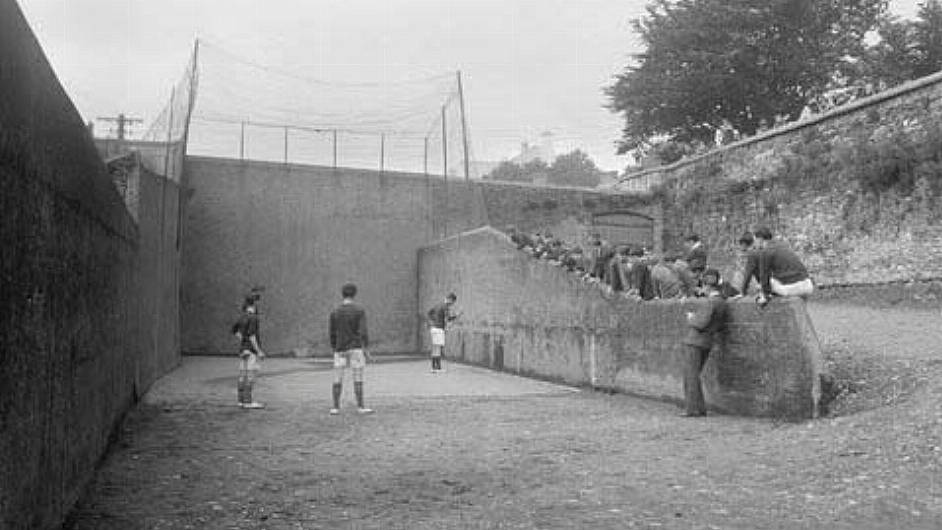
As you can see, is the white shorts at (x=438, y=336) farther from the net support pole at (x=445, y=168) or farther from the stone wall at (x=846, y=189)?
the stone wall at (x=846, y=189)

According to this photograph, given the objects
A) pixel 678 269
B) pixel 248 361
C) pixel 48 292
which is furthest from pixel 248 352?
pixel 48 292

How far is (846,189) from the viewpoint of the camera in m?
19.8

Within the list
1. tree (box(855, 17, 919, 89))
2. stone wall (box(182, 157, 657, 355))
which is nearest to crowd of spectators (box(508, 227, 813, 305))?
stone wall (box(182, 157, 657, 355))

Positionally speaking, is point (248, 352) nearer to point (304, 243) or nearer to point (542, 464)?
point (542, 464)

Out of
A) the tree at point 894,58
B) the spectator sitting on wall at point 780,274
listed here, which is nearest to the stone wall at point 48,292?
the spectator sitting on wall at point 780,274

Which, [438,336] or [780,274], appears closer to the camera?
[780,274]

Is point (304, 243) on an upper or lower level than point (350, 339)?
upper

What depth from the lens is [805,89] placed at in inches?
1427

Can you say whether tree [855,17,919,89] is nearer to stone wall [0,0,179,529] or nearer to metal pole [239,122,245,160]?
metal pole [239,122,245,160]

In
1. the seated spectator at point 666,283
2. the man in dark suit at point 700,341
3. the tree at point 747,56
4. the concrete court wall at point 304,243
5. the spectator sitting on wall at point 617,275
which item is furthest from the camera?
the tree at point 747,56

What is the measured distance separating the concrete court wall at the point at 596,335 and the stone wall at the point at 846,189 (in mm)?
7181

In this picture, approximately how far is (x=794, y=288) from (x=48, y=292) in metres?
8.06

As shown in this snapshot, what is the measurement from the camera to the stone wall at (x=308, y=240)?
2334 centimetres

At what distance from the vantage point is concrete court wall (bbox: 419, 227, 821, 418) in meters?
9.86
